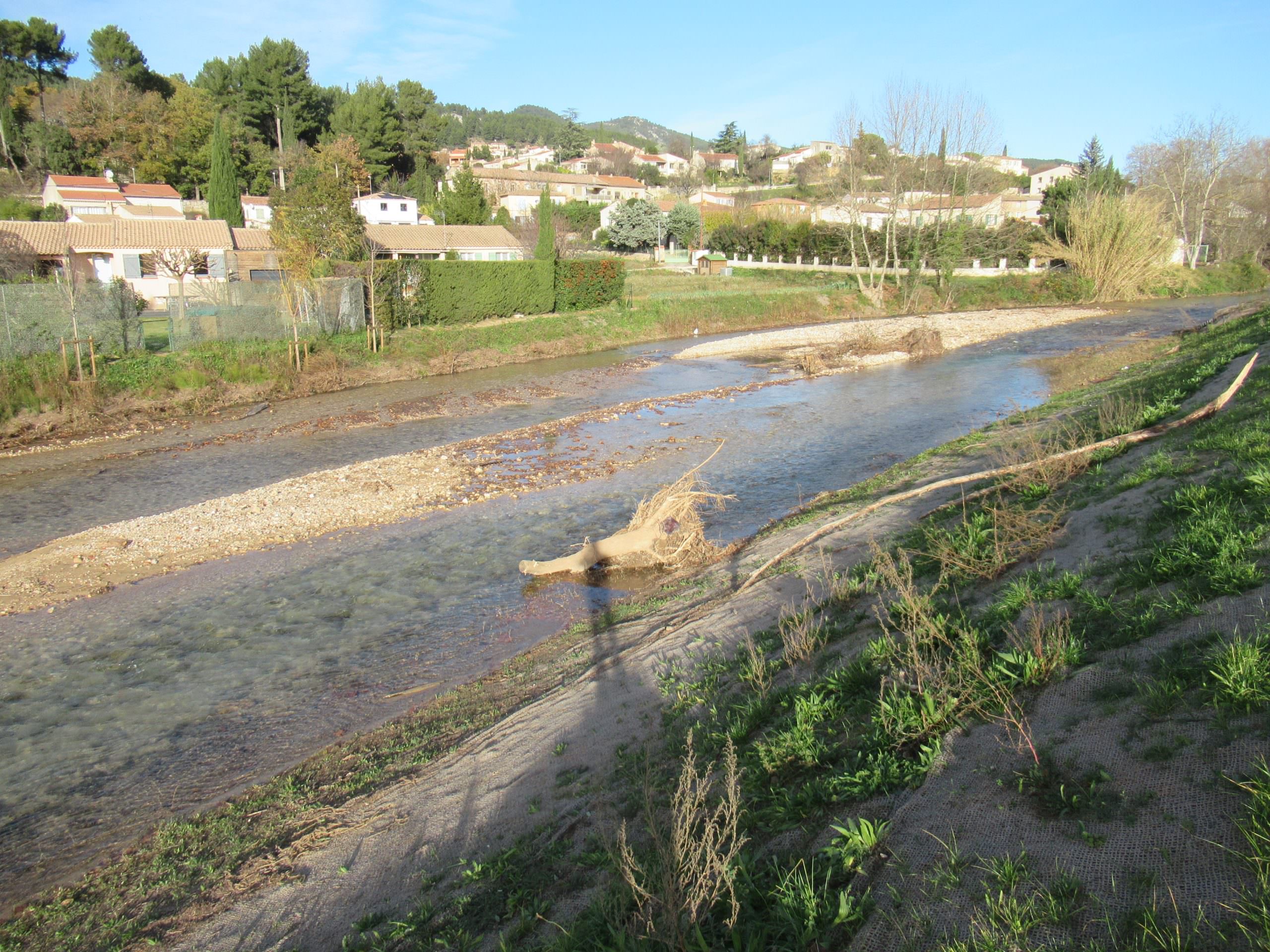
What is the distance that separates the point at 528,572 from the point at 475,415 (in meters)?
13.3

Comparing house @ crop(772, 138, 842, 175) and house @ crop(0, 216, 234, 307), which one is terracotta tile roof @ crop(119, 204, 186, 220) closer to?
house @ crop(0, 216, 234, 307)

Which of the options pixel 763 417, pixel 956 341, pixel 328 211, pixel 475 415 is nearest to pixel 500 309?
pixel 328 211

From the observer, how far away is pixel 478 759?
6598 millimetres

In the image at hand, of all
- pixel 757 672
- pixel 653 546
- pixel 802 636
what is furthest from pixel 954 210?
pixel 757 672

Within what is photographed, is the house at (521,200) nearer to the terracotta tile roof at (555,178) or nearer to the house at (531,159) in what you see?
the terracotta tile roof at (555,178)

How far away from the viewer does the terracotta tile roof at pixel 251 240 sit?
46.6 m

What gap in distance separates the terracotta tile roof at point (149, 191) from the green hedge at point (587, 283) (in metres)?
40.0

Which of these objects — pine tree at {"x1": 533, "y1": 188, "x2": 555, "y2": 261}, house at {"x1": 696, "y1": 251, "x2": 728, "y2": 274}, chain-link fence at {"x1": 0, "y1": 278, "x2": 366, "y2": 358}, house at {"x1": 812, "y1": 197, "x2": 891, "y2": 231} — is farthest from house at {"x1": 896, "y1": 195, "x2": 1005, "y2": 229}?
chain-link fence at {"x1": 0, "y1": 278, "x2": 366, "y2": 358}

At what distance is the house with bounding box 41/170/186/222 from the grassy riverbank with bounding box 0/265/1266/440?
1375 inches

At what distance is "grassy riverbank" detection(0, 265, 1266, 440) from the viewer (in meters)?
22.4

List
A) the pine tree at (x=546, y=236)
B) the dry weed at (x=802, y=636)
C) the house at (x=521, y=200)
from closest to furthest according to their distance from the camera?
the dry weed at (x=802, y=636) < the pine tree at (x=546, y=236) < the house at (x=521, y=200)

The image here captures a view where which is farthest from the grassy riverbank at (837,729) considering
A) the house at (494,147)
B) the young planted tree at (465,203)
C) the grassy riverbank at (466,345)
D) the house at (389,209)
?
the house at (494,147)

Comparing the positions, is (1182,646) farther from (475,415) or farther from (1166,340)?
(1166,340)

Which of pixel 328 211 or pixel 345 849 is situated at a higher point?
pixel 328 211
